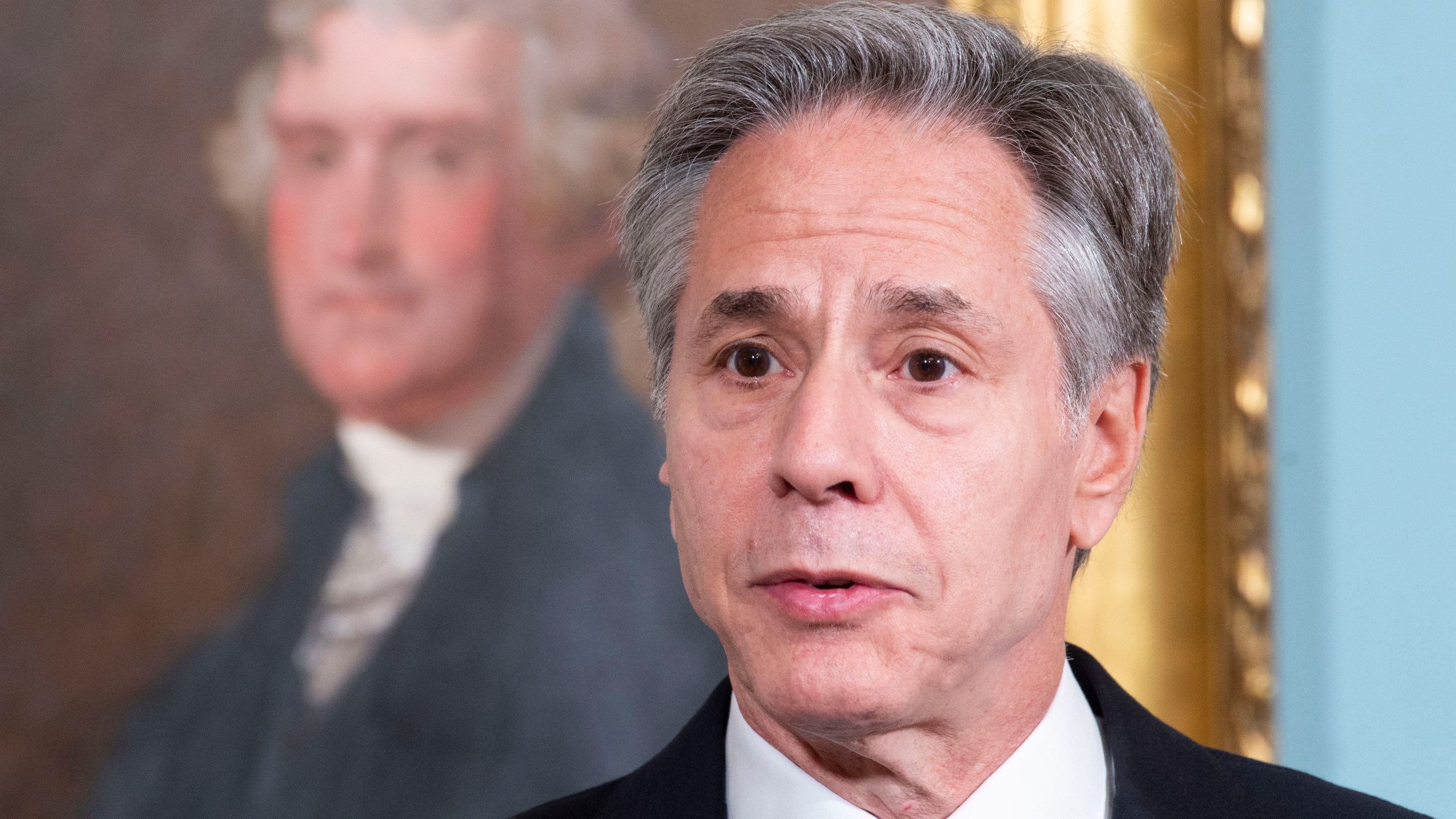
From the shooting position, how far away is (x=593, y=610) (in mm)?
2451

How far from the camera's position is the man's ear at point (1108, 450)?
156 centimetres

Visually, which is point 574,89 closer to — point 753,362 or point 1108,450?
point 753,362

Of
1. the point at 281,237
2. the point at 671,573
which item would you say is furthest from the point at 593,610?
the point at 281,237

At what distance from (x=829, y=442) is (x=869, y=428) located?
6cm

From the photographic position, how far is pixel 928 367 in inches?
56.0

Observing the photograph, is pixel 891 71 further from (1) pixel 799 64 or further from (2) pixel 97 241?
(2) pixel 97 241

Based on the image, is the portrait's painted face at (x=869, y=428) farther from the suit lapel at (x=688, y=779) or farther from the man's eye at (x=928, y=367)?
the suit lapel at (x=688, y=779)

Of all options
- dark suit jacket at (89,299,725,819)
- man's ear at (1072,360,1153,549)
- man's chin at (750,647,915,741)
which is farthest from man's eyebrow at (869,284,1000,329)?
dark suit jacket at (89,299,725,819)

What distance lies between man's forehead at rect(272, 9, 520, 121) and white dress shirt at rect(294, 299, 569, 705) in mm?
421

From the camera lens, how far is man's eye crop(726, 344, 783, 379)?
1470 millimetres

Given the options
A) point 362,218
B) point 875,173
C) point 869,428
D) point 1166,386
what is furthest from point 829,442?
point 362,218

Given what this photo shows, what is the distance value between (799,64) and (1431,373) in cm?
124

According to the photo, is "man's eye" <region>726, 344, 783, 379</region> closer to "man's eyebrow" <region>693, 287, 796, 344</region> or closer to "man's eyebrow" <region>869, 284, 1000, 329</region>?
"man's eyebrow" <region>693, 287, 796, 344</region>

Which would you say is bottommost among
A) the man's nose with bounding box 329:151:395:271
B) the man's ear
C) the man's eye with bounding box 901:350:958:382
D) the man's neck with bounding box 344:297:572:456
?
the man's neck with bounding box 344:297:572:456
